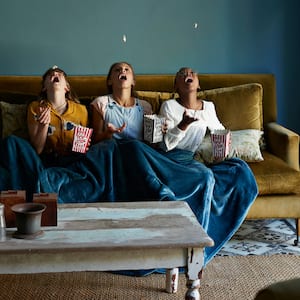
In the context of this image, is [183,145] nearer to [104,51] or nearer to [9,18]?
[104,51]

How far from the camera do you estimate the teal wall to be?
11.2 ft

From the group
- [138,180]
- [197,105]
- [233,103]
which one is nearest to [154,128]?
[138,180]

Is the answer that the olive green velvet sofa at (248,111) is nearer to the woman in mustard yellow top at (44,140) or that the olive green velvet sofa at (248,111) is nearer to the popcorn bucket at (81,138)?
the woman in mustard yellow top at (44,140)

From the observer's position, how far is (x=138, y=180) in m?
2.56

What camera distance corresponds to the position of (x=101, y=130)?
9.63 feet

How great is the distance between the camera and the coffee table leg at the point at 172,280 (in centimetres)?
227

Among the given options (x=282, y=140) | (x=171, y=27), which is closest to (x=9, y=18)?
(x=171, y=27)

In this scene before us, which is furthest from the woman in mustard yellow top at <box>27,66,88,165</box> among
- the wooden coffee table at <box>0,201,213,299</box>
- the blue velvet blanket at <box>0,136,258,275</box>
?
the wooden coffee table at <box>0,201,213,299</box>

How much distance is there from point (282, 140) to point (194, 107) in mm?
516

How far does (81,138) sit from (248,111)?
108cm

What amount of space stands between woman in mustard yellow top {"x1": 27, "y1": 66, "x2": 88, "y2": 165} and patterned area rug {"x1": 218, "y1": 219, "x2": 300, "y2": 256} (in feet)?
3.11

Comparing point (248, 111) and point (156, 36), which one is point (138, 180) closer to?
point (248, 111)

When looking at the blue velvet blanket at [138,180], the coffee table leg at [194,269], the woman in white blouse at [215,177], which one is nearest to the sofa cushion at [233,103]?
the woman in white blouse at [215,177]

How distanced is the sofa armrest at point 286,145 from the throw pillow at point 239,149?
0.42 ft
